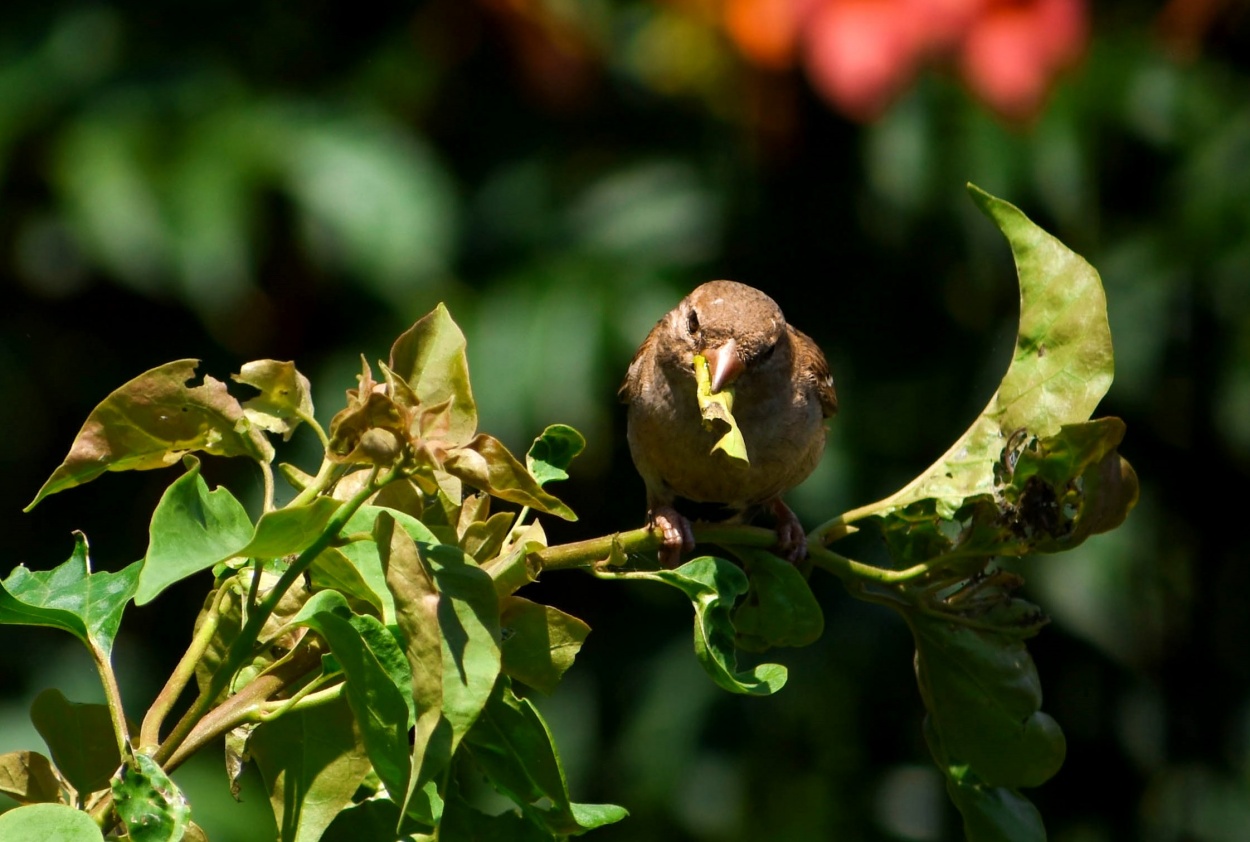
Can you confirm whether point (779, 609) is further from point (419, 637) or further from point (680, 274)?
point (680, 274)

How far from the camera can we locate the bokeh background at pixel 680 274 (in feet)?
17.6

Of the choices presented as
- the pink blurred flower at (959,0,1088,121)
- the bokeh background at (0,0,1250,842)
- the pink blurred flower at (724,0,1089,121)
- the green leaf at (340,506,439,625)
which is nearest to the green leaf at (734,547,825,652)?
the green leaf at (340,506,439,625)

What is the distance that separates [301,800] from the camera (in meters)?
1.46

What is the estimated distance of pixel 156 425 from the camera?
1.53 m

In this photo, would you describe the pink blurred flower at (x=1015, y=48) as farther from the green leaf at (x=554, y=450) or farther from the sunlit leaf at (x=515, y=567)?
the sunlit leaf at (x=515, y=567)

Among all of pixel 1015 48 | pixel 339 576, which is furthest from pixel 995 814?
pixel 1015 48

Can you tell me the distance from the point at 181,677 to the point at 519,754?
0.32m

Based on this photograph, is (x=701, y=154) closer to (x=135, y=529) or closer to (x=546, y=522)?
(x=546, y=522)

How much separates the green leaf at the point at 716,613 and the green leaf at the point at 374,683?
0.32 metres

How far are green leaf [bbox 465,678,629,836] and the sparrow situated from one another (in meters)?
1.28

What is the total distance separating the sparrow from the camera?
286 centimetres

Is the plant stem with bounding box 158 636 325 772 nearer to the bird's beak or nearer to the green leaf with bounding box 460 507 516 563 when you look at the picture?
the green leaf with bounding box 460 507 516 563

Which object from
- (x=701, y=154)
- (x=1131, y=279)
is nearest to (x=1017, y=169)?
(x=1131, y=279)

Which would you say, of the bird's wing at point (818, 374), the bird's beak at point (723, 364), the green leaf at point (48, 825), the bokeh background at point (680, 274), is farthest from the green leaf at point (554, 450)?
the bokeh background at point (680, 274)
